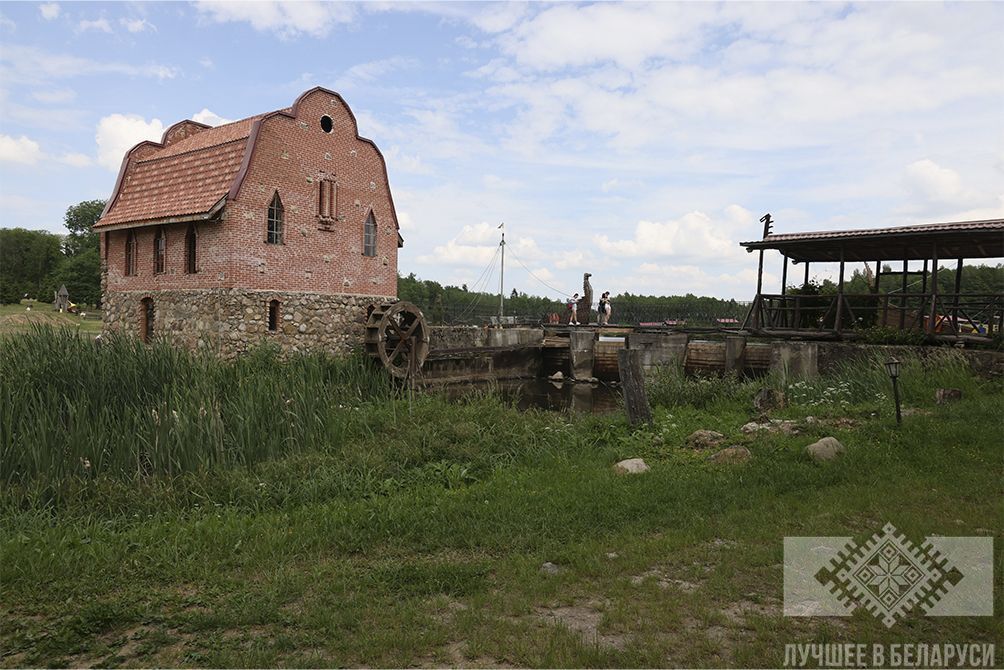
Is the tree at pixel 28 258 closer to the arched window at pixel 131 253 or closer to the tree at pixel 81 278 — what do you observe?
the tree at pixel 81 278

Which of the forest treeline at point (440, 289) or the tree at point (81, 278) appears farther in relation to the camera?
the tree at point (81, 278)

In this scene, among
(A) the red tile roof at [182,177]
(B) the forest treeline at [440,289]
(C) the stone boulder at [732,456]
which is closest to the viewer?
(C) the stone boulder at [732,456]

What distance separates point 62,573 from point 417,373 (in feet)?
52.4

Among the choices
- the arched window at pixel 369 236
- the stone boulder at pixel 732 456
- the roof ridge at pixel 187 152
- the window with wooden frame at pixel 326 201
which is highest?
the roof ridge at pixel 187 152

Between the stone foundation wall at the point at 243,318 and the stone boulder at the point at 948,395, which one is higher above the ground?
the stone foundation wall at the point at 243,318

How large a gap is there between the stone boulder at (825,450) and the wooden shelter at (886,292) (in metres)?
9.43

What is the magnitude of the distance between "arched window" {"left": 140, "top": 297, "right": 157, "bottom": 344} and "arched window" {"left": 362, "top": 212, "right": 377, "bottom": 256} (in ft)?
22.1

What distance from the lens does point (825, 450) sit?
7715 millimetres

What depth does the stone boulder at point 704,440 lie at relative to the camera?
340 inches

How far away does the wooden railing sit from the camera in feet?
54.4

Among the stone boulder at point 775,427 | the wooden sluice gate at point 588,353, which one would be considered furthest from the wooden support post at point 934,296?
the stone boulder at point 775,427

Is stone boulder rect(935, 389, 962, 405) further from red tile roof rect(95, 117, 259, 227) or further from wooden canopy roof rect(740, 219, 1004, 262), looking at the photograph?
red tile roof rect(95, 117, 259, 227)

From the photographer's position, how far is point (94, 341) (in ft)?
35.1

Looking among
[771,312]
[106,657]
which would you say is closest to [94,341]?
[106,657]
